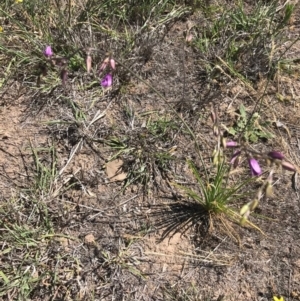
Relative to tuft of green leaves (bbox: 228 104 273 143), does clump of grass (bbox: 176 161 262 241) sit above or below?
below

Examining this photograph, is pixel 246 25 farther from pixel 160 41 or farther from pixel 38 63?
pixel 38 63

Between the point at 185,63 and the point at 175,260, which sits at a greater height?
the point at 185,63

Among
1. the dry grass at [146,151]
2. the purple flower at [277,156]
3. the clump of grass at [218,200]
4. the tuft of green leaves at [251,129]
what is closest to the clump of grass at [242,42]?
the dry grass at [146,151]

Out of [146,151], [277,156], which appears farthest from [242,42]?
[277,156]

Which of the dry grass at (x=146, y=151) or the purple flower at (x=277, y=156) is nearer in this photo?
the purple flower at (x=277, y=156)

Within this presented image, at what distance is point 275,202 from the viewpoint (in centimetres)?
238

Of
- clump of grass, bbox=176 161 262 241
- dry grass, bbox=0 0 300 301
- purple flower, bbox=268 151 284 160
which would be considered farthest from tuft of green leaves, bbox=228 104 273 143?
purple flower, bbox=268 151 284 160

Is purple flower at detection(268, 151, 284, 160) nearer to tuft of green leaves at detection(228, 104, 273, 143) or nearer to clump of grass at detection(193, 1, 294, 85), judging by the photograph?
tuft of green leaves at detection(228, 104, 273, 143)

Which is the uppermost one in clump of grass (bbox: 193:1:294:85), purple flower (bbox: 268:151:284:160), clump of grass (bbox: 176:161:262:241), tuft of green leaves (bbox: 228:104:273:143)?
purple flower (bbox: 268:151:284:160)

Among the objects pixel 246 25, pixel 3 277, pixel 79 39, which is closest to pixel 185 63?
pixel 246 25

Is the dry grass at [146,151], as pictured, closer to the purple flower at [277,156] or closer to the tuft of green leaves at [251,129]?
the tuft of green leaves at [251,129]

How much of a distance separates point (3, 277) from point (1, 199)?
385 mm

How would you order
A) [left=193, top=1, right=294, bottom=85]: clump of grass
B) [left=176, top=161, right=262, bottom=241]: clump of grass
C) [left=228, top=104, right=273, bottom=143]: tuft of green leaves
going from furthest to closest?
[left=193, top=1, right=294, bottom=85]: clump of grass < [left=228, top=104, right=273, bottom=143]: tuft of green leaves < [left=176, top=161, right=262, bottom=241]: clump of grass

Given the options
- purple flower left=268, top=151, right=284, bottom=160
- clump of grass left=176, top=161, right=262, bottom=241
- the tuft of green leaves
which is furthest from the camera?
the tuft of green leaves
